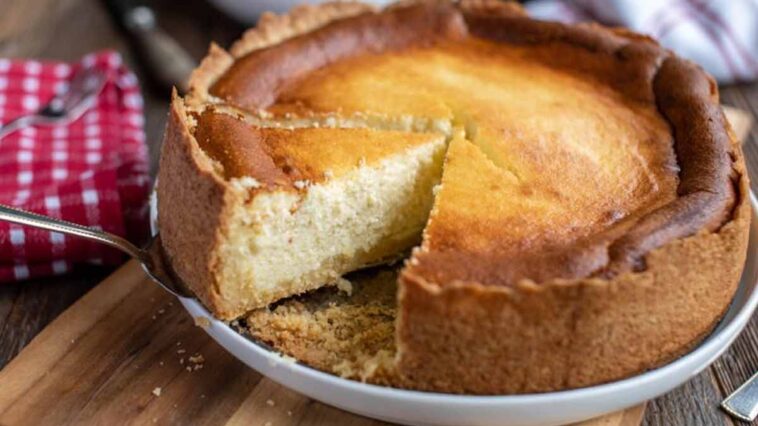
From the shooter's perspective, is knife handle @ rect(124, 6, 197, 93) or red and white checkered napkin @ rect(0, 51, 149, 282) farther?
knife handle @ rect(124, 6, 197, 93)

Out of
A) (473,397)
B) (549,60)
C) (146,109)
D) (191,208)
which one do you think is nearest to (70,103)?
(146,109)

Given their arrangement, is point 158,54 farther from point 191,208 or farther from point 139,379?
point 139,379

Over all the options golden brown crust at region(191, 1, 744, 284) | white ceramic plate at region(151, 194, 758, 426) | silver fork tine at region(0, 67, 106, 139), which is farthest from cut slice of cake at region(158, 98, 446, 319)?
silver fork tine at region(0, 67, 106, 139)

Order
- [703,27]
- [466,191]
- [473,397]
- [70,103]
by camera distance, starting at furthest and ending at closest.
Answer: [703,27] < [70,103] < [466,191] < [473,397]

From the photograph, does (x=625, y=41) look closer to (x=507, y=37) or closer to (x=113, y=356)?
(x=507, y=37)

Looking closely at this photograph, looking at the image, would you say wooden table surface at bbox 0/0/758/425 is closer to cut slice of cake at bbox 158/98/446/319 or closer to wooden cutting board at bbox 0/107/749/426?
wooden cutting board at bbox 0/107/749/426

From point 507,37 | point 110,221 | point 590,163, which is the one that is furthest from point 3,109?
point 590,163
